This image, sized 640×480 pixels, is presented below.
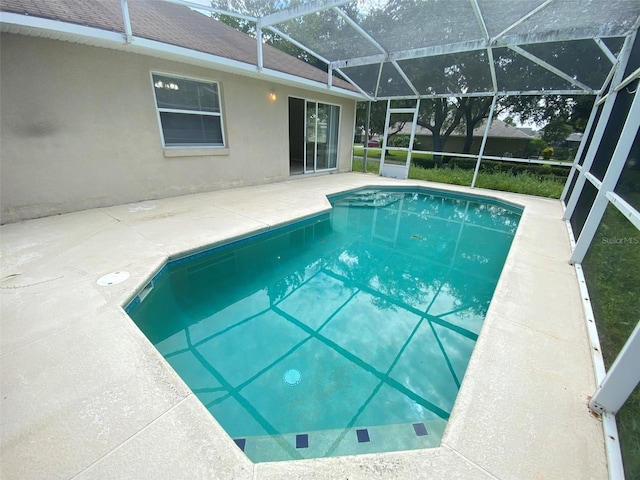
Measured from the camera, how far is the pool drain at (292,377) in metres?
2.16

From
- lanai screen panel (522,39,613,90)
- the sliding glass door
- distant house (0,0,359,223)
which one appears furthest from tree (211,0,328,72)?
lanai screen panel (522,39,613,90)

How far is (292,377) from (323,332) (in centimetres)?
61

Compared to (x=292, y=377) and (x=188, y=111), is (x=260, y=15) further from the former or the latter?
(x=292, y=377)

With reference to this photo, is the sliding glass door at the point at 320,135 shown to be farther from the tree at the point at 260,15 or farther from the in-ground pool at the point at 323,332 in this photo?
the in-ground pool at the point at 323,332

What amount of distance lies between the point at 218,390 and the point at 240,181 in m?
5.77

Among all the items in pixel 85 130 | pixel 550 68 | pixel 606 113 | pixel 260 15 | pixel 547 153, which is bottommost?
pixel 547 153

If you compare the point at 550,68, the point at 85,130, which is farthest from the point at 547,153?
the point at 85,130

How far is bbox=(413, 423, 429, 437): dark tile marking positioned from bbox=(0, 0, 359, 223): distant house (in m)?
5.64

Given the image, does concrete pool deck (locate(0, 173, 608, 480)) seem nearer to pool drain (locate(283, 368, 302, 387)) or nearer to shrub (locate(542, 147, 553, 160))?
pool drain (locate(283, 368, 302, 387))

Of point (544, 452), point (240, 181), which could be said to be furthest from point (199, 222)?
point (544, 452)

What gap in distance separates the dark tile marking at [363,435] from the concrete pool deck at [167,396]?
44 centimetres

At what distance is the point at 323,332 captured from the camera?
2.72 metres

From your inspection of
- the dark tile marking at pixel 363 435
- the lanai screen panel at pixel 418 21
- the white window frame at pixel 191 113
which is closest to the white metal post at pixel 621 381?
the dark tile marking at pixel 363 435

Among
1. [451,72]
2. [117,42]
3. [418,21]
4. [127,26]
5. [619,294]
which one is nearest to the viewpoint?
[619,294]
